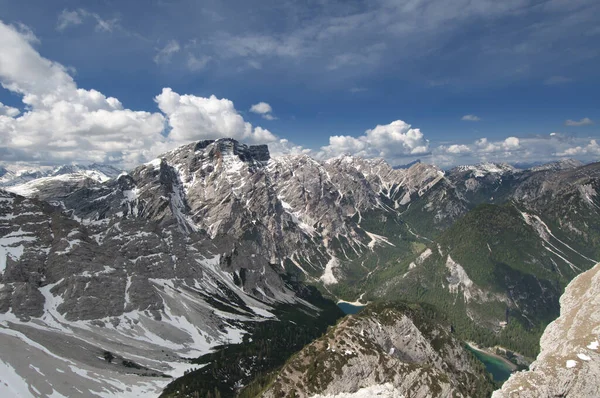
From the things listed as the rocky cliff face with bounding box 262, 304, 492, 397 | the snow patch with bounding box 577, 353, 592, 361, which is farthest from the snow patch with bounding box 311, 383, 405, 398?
the snow patch with bounding box 577, 353, 592, 361

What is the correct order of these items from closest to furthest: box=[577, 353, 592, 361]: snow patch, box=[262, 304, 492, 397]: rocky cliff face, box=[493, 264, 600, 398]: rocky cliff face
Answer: box=[493, 264, 600, 398]: rocky cliff face
box=[577, 353, 592, 361]: snow patch
box=[262, 304, 492, 397]: rocky cliff face

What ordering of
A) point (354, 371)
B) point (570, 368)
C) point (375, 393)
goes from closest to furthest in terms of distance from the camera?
point (570, 368), point (375, 393), point (354, 371)

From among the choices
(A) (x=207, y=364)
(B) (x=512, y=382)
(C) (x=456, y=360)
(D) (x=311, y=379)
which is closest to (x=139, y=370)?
(A) (x=207, y=364)

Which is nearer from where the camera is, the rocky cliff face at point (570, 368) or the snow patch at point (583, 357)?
the rocky cliff face at point (570, 368)

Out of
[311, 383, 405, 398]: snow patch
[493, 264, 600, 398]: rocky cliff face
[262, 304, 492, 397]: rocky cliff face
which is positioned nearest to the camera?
[493, 264, 600, 398]: rocky cliff face

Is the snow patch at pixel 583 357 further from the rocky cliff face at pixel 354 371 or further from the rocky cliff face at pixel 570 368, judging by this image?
the rocky cliff face at pixel 354 371

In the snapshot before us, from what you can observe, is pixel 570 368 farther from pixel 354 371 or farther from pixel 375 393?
pixel 354 371

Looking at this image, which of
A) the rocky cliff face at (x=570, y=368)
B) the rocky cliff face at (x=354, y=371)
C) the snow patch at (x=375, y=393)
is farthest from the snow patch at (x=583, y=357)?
the rocky cliff face at (x=354, y=371)

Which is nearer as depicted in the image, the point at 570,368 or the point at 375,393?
the point at 570,368

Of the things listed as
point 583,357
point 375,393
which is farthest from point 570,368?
point 375,393

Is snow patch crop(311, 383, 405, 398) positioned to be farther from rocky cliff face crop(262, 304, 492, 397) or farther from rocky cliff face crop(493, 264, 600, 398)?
rocky cliff face crop(493, 264, 600, 398)

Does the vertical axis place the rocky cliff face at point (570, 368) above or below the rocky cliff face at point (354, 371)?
above
